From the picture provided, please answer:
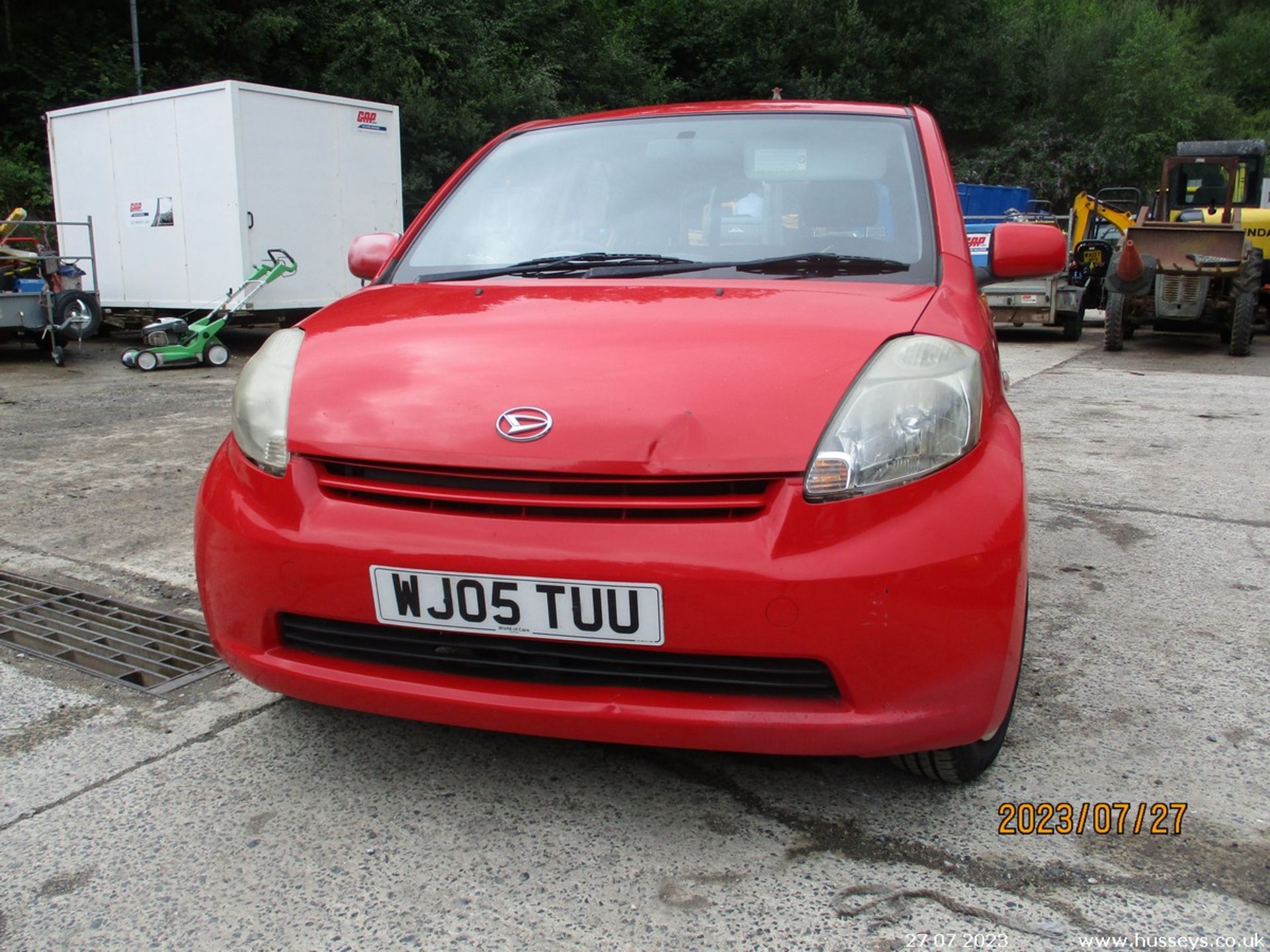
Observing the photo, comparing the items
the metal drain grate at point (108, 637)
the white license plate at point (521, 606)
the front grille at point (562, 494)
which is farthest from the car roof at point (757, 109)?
the metal drain grate at point (108, 637)

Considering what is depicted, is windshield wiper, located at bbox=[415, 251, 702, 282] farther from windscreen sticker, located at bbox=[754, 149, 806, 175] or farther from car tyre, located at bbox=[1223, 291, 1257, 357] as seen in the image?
car tyre, located at bbox=[1223, 291, 1257, 357]

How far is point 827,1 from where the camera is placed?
33625 millimetres

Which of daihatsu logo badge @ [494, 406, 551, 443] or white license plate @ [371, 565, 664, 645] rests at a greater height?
daihatsu logo badge @ [494, 406, 551, 443]

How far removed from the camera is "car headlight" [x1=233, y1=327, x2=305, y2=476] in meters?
2.03

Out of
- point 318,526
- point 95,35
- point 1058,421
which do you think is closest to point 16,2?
point 95,35

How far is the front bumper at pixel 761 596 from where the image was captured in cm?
171

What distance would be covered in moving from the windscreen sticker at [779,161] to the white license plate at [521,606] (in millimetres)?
1487

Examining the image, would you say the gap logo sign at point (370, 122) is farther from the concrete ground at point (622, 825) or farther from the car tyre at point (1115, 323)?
the concrete ground at point (622, 825)

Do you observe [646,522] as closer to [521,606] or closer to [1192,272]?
[521,606]

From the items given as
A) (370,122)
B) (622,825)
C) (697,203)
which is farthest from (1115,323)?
(622,825)

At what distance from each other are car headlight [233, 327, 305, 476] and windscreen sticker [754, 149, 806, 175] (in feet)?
4.25

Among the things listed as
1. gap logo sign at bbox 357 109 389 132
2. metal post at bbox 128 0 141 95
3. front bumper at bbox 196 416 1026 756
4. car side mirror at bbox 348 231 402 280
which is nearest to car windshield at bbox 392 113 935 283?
car side mirror at bbox 348 231 402 280

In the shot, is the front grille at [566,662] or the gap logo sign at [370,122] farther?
the gap logo sign at [370,122]
